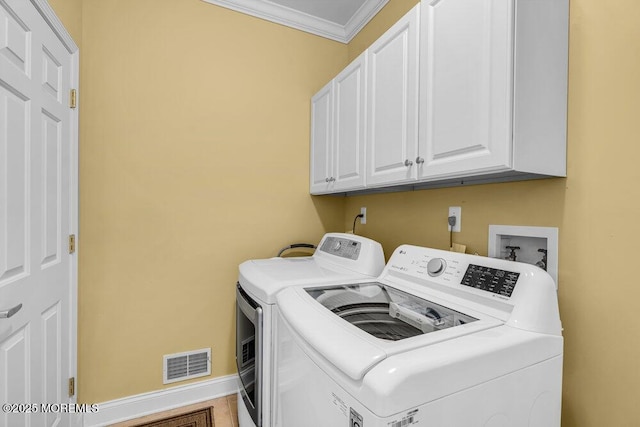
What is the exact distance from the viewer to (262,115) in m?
2.16

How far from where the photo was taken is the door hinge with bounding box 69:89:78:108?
5.11 feet

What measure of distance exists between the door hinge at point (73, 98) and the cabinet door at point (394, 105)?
1566 mm

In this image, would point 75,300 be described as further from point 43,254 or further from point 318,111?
point 318,111

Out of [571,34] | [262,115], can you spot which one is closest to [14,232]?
[262,115]

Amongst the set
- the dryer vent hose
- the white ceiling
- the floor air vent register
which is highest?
the white ceiling

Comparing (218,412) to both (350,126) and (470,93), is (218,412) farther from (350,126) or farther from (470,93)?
(470,93)

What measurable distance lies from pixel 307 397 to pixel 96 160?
1.76 metres

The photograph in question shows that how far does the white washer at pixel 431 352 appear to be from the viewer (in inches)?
25.4

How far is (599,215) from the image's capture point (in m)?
0.96

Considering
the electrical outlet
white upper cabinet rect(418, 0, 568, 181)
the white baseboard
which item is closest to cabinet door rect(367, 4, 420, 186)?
white upper cabinet rect(418, 0, 568, 181)

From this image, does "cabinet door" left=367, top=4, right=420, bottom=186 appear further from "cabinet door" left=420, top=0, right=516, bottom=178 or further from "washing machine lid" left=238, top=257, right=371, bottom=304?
"washing machine lid" left=238, top=257, right=371, bottom=304

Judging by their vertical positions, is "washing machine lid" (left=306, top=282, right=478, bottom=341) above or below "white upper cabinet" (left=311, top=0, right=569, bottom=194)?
below

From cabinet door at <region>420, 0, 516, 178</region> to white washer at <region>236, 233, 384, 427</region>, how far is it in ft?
2.01

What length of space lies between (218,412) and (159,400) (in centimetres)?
38
